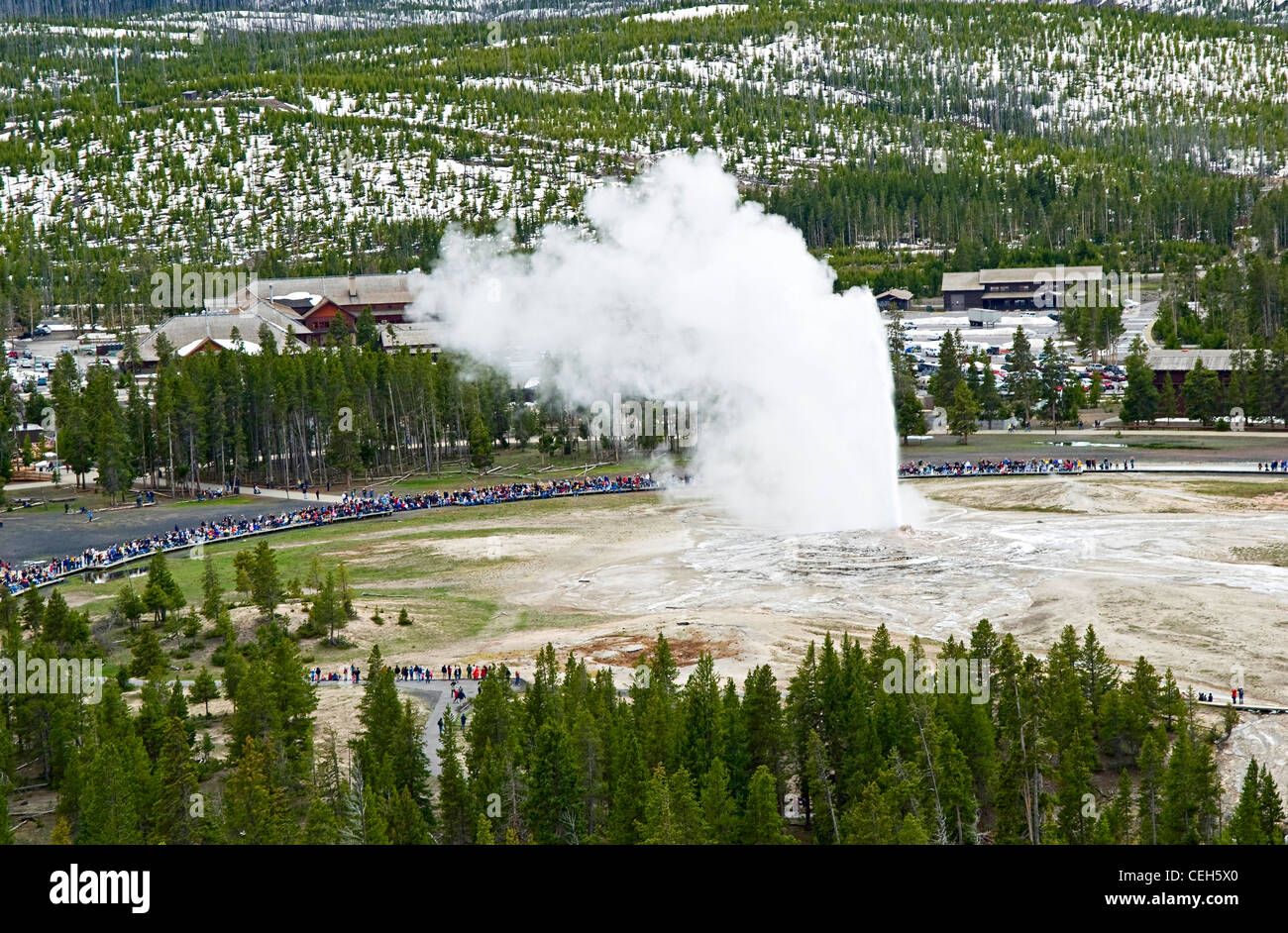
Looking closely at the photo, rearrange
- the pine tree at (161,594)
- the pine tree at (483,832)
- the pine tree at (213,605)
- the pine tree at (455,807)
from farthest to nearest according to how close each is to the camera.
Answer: the pine tree at (213,605) < the pine tree at (161,594) < the pine tree at (455,807) < the pine tree at (483,832)

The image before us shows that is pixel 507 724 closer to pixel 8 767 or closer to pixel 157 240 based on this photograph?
pixel 8 767

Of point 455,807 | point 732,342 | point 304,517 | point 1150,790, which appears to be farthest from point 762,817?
point 304,517

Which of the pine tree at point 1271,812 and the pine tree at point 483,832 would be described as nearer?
the pine tree at point 1271,812

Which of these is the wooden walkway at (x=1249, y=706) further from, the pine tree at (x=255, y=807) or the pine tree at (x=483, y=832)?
the pine tree at (x=255, y=807)

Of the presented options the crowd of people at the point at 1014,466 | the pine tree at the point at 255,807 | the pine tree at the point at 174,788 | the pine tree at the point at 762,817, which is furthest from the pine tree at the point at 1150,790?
the crowd of people at the point at 1014,466

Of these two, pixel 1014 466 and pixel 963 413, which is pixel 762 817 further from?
pixel 963 413
